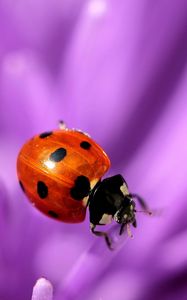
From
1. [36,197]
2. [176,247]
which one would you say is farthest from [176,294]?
[36,197]

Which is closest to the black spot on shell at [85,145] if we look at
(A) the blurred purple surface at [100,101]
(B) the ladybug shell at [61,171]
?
(B) the ladybug shell at [61,171]

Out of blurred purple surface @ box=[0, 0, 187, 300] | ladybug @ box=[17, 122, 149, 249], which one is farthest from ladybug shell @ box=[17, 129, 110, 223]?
blurred purple surface @ box=[0, 0, 187, 300]

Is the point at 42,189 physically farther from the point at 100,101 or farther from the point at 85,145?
the point at 100,101

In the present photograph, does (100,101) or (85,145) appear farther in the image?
(100,101)

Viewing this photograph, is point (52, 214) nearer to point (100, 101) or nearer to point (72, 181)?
point (72, 181)

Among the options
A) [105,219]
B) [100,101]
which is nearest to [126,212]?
[105,219]

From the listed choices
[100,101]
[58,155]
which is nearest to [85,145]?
[58,155]
